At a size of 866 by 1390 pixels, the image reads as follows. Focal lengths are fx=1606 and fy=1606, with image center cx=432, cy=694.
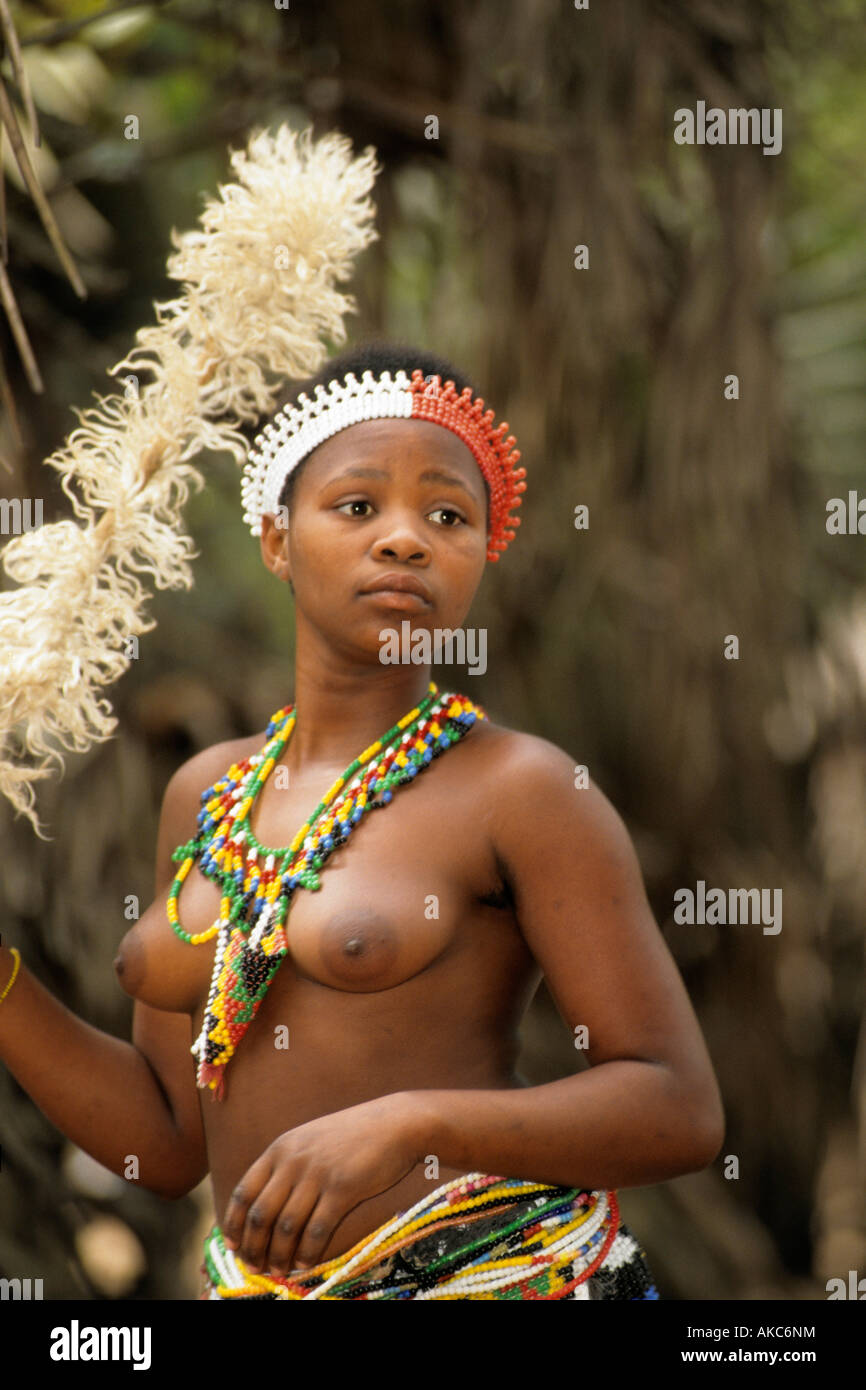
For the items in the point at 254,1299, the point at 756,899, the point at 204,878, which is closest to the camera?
the point at 254,1299

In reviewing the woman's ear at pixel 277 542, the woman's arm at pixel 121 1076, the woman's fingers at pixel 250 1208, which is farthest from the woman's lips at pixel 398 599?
the woman's fingers at pixel 250 1208

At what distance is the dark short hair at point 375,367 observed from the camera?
2037 mm

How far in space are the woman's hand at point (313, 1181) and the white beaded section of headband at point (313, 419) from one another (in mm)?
828

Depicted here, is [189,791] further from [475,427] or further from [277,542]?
[475,427]

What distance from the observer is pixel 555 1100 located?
1737 mm

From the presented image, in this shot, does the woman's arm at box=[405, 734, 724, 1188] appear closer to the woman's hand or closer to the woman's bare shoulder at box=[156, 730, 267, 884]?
the woman's hand

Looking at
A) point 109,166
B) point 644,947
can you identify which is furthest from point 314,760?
point 109,166

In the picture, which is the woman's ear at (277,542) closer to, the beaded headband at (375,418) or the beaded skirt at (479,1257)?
the beaded headband at (375,418)

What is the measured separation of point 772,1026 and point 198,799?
8.69ft

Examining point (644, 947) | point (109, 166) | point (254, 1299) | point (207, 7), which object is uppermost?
point (207, 7)

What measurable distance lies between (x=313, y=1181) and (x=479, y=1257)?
1.14 ft

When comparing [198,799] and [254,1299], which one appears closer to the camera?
[254,1299]

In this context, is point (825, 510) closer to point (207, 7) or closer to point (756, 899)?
point (756, 899)

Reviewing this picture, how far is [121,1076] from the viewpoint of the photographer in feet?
7.02
